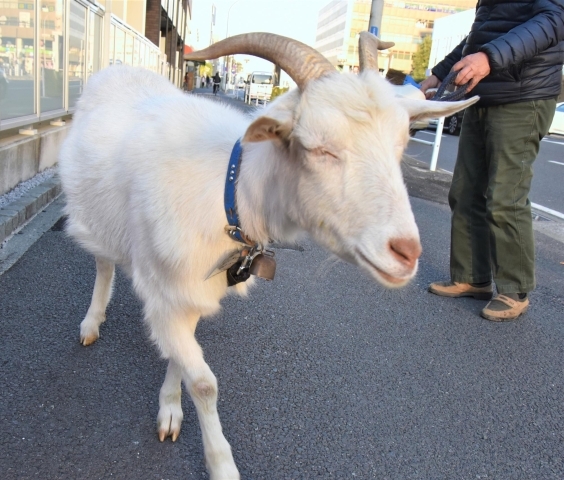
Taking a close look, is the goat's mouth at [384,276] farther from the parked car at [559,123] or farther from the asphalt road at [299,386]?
the parked car at [559,123]

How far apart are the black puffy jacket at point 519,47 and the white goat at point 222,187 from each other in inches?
49.2

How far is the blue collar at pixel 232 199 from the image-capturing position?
1896 mm

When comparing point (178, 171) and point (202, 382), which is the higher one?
point (178, 171)

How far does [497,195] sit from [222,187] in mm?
2252

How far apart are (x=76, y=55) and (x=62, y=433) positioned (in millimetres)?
7016

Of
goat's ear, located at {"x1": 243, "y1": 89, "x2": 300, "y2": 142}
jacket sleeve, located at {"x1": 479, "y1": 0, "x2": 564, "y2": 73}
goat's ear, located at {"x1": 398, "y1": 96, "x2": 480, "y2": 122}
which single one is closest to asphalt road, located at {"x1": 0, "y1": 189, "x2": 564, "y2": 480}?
goat's ear, located at {"x1": 398, "y1": 96, "x2": 480, "y2": 122}

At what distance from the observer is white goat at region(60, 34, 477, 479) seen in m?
1.64

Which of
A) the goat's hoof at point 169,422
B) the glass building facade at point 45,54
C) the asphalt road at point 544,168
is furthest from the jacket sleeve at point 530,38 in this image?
the glass building facade at point 45,54

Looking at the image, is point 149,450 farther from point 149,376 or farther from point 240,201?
point 240,201

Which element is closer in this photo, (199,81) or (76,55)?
(76,55)

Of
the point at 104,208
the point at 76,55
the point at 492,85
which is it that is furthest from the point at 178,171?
the point at 76,55

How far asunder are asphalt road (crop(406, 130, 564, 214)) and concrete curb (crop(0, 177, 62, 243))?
11.2 ft

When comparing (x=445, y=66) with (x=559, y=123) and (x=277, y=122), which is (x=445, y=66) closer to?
(x=277, y=122)

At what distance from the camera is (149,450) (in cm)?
212
